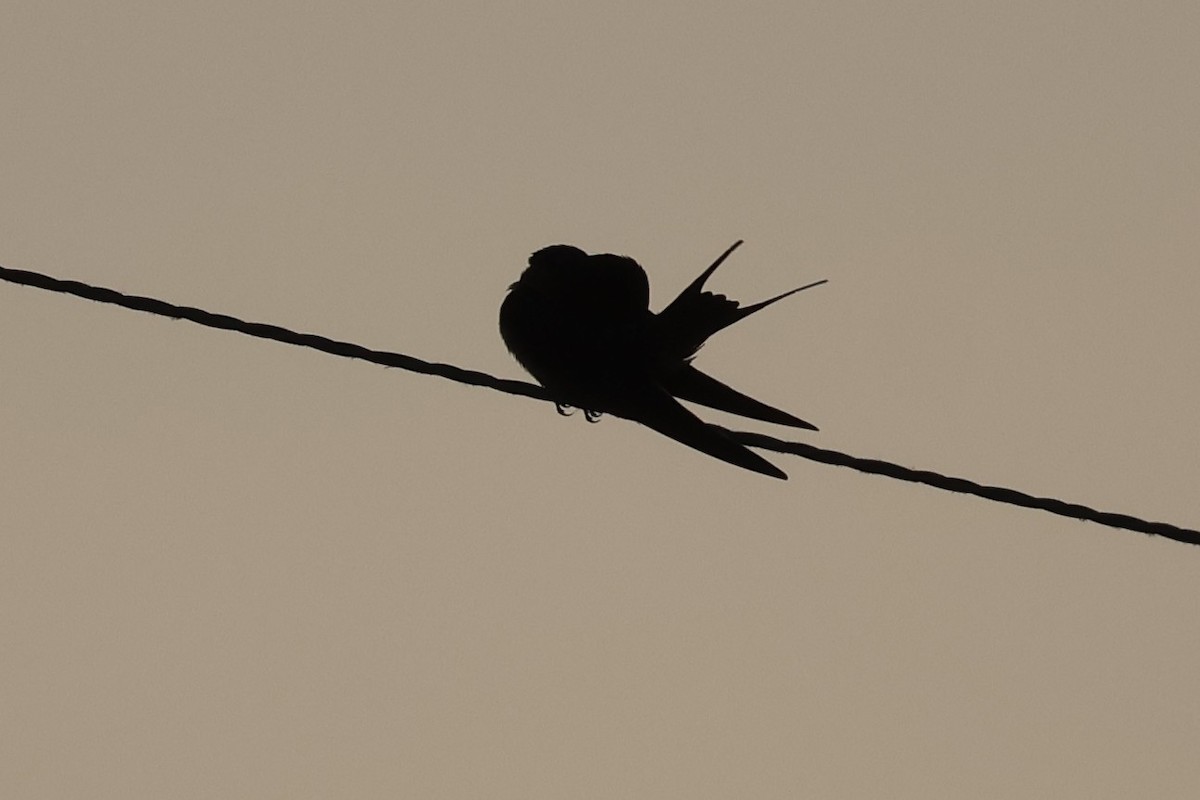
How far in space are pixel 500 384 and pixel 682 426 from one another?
489 mm

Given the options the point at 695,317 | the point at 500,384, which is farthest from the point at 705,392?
the point at 500,384

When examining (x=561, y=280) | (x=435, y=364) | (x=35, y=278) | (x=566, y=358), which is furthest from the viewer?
(x=561, y=280)

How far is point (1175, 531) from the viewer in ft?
9.56

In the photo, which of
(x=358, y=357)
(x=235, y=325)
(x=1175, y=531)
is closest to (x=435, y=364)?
(x=358, y=357)

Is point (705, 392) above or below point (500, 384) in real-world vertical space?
above

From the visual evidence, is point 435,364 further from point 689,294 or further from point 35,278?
point 689,294

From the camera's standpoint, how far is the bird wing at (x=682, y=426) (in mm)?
3098

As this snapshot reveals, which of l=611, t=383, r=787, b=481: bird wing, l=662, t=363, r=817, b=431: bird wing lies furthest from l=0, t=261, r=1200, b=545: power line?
l=662, t=363, r=817, b=431: bird wing

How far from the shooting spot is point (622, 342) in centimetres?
385

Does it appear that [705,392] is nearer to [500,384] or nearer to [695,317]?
[695,317]

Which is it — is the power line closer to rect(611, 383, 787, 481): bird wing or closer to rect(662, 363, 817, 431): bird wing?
rect(611, 383, 787, 481): bird wing

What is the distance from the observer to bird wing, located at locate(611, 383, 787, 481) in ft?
10.2

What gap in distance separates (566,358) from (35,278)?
1.56 meters

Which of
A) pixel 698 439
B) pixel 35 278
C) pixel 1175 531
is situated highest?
pixel 1175 531
